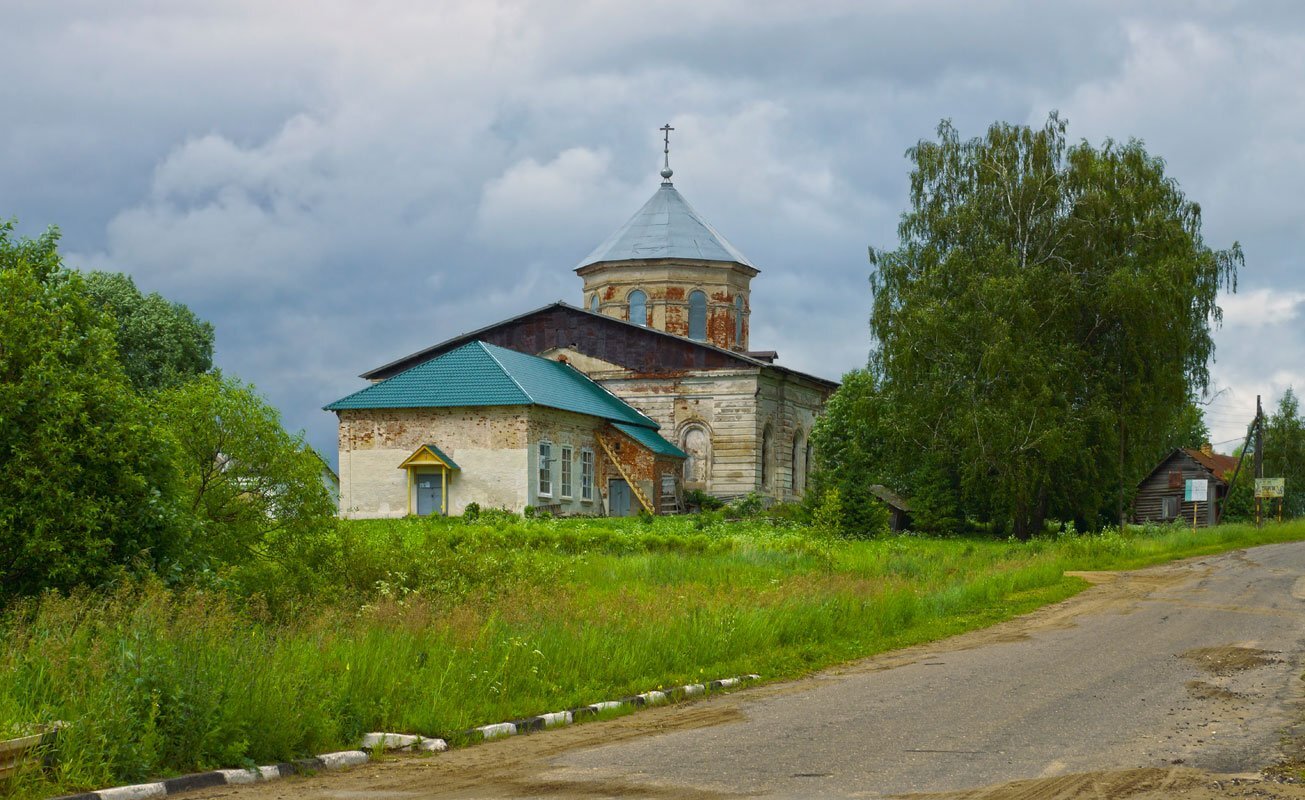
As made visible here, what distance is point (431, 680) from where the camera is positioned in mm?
11797

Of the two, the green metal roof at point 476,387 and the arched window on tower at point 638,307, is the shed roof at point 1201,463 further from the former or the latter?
the green metal roof at point 476,387

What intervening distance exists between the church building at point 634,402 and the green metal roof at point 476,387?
3.8 inches

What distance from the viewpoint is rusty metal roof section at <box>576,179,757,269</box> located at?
55.4 metres

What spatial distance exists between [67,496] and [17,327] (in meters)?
1.69

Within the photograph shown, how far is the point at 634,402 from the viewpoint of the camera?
2016 inches

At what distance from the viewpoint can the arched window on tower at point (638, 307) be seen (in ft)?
180

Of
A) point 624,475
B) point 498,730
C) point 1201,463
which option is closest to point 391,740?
point 498,730

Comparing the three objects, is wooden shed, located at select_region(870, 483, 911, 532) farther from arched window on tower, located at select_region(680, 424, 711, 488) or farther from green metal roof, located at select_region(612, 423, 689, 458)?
green metal roof, located at select_region(612, 423, 689, 458)

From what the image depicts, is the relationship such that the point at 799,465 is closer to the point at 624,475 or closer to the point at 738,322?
the point at 738,322

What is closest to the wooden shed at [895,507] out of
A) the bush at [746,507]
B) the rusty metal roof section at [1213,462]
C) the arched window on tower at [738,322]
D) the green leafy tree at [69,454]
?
the bush at [746,507]

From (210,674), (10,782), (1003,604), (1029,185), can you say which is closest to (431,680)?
(210,674)

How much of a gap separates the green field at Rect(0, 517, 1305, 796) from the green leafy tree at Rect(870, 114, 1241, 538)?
545 inches

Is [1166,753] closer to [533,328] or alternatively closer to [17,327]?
[17,327]

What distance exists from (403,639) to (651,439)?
119 feet
